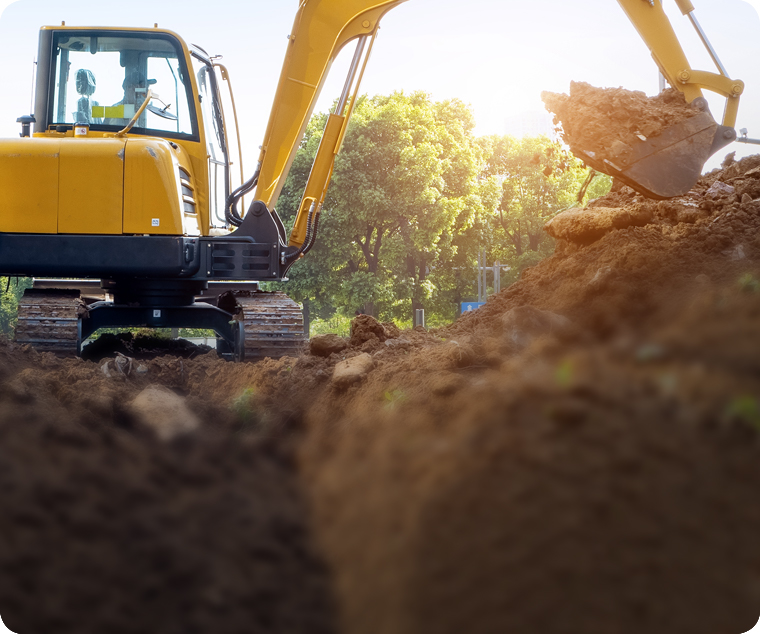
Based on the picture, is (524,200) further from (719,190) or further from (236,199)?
(236,199)

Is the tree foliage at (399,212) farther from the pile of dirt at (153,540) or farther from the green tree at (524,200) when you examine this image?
the pile of dirt at (153,540)

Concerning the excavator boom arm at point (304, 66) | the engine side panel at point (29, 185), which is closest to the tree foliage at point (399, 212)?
the excavator boom arm at point (304, 66)

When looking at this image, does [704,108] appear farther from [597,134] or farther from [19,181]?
[19,181]

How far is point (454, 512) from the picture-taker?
71.6 inches

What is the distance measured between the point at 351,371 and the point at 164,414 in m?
1.28

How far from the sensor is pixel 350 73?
6.64 metres

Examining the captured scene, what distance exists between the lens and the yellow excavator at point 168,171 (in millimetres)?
6051

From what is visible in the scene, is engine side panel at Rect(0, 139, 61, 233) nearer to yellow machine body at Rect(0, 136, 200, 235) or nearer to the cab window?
yellow machine body at Rect(0, 136, 200, 235)

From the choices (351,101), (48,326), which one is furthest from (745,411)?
(48,326)

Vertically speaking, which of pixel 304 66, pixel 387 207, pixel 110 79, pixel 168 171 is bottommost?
pixel 168 171

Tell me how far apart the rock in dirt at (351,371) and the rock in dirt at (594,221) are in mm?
3120

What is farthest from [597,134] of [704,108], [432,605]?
[432,605]

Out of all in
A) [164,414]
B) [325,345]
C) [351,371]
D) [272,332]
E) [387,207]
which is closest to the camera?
[164,414]

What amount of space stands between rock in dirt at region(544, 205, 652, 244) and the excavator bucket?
1.11 ft
